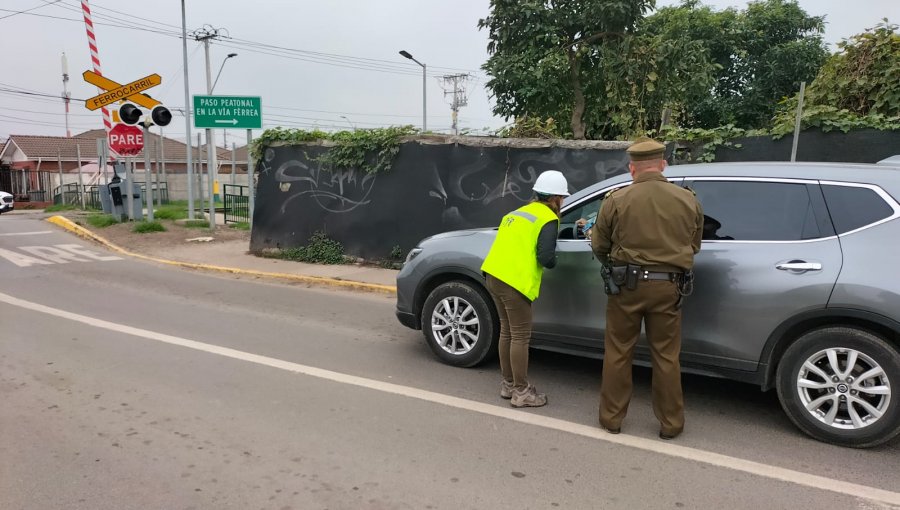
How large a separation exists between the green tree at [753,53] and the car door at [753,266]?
1624 centimetres

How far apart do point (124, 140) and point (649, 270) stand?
14797 millimetres

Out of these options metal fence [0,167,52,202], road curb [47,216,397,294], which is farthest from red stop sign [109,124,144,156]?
metal fence [0,167,52,202]

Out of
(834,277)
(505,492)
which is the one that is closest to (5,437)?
(505,492)

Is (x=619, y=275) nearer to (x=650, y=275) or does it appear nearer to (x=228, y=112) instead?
(x=650, y=275)

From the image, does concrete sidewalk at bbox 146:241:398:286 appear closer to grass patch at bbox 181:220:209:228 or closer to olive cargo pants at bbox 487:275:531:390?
grass patch at bbox 181:220:209:228

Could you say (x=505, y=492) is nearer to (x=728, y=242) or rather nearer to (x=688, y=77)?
(x=728, y=242)

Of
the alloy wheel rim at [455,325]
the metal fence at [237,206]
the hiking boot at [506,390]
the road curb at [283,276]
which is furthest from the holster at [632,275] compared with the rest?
the metal fence at [237,206]

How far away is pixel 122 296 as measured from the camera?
26.9 ft

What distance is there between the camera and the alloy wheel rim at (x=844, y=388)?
3514 mm

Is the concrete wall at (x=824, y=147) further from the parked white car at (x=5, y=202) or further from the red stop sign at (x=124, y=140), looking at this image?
the parked white car at (x=5, y=202)

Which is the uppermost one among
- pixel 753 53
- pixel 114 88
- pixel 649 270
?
pixel 753 53

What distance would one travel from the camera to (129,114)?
1436cm

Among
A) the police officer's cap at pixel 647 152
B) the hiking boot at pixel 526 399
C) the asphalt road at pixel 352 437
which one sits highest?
the police officer's cap at pixel 647 152

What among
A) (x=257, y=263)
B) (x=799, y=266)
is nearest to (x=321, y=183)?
(x=257, y=263)
